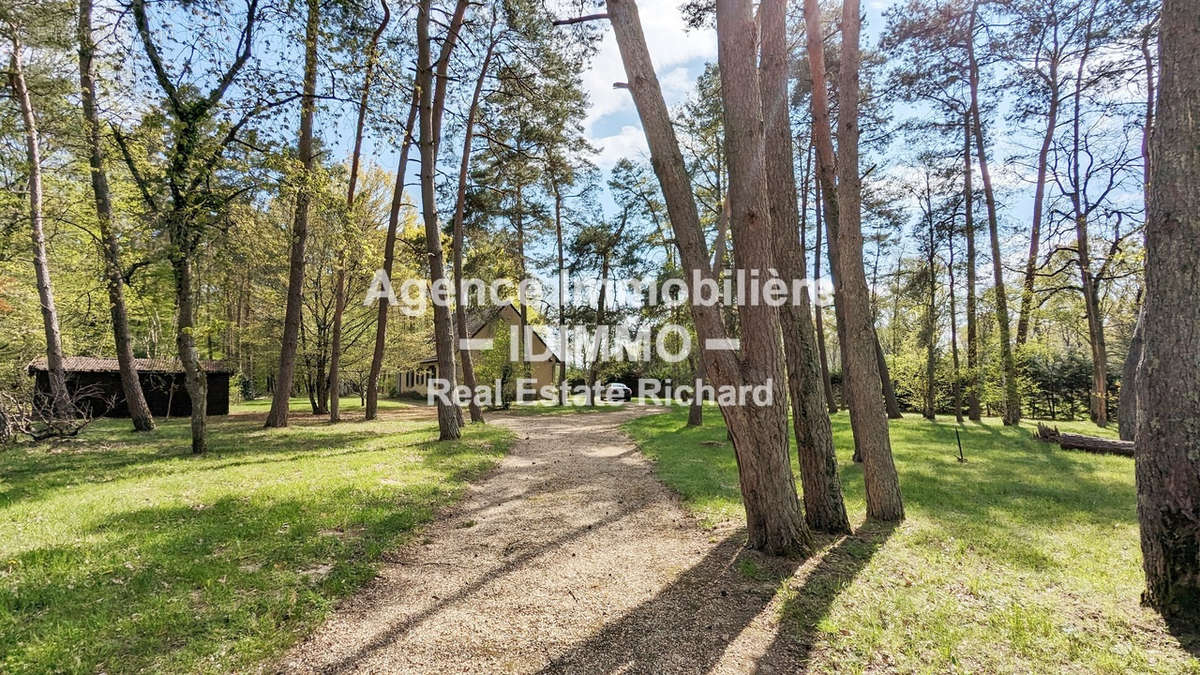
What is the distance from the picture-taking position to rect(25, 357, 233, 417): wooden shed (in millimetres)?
15859

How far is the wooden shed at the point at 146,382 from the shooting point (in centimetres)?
1586

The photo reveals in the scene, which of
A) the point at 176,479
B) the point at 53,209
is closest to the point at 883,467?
the point at 176,479

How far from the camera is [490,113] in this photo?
1415 centimetres

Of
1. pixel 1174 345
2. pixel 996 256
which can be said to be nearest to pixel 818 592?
pixel 1174 345

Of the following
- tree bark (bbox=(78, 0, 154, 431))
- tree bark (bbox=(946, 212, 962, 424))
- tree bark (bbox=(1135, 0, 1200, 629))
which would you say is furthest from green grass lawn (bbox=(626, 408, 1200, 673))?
tree bark (bbox=(78, 0, 154, 431))

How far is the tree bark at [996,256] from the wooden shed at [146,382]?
1092 inches

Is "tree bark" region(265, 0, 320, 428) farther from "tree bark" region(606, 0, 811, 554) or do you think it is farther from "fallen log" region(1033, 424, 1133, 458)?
"fallen log" region(1033, 424, 1133, 458)

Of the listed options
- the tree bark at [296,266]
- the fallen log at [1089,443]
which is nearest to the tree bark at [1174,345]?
the fallen log at [1089,443]

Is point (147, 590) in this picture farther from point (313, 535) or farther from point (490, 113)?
point (490, 113)

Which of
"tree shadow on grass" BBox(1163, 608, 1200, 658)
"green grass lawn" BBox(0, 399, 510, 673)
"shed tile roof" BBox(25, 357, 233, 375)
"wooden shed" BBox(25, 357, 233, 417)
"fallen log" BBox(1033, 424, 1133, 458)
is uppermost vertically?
"shed tile roof" BBox(25, 357, 233, 375)

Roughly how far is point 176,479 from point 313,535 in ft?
12.9

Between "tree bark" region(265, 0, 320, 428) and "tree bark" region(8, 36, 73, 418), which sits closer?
"tree bark" region(265, 0, 320, 428)

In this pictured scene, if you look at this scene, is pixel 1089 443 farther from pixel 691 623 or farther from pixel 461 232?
pixel 461 232

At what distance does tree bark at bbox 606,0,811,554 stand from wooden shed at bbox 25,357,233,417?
18.9 m
